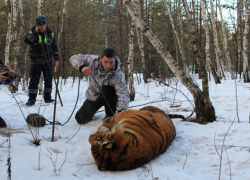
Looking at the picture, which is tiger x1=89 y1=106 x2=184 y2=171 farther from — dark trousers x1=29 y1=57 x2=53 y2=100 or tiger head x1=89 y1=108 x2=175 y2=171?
dark trousers x1=29 y1=57 x2=53 y2=100

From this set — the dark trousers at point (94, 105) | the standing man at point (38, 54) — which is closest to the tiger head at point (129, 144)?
the dark trousers at point (94, 105)

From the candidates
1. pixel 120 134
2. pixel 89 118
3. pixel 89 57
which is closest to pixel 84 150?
pixel 120 134

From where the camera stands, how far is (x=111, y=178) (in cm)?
209

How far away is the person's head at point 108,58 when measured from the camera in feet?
12.7

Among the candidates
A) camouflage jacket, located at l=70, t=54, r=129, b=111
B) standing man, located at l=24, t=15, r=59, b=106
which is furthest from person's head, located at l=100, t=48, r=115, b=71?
standing man, located at l=24, t=15, r=59, b=106

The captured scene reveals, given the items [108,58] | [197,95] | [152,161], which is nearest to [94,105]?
[108,58]

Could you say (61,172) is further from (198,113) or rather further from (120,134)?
(198,113)

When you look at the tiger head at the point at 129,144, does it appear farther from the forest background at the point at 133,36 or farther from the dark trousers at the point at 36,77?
the dark trousers at the point at 36,77

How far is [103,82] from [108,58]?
73 cm

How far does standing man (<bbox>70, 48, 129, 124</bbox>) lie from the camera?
4.01m

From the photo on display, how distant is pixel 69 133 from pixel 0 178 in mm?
1650

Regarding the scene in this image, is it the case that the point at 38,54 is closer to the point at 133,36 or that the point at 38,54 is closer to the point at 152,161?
the point at 133,36

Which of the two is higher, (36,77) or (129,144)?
(36,77)

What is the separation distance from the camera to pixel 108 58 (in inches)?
153
